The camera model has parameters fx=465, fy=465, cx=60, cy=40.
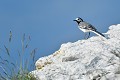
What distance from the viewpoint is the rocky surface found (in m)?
9.43

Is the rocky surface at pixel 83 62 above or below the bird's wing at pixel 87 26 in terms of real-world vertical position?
below

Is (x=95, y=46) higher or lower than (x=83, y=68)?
higher

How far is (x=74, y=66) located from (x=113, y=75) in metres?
0.96

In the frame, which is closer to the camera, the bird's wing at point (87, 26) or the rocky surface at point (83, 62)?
the rocky surface at point (83, 62)

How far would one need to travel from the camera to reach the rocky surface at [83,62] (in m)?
9.43

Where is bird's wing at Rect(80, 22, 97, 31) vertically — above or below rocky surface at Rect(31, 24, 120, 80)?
above

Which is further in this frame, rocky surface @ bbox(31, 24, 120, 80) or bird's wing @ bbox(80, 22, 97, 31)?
bird's wing @ bbox(80, 22, 97, 31)

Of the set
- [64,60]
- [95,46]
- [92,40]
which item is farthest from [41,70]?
[92,40]

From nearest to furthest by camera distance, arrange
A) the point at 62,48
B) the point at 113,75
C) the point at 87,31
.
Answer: the point at 113,75
the point at 62,48
the point at 87,31

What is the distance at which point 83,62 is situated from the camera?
9.98 metres

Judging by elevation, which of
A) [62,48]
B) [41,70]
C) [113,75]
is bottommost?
[113,75]

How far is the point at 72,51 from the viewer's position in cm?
1061

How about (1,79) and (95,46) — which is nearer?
(1,79)

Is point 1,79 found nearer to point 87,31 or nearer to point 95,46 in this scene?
point 95,46
